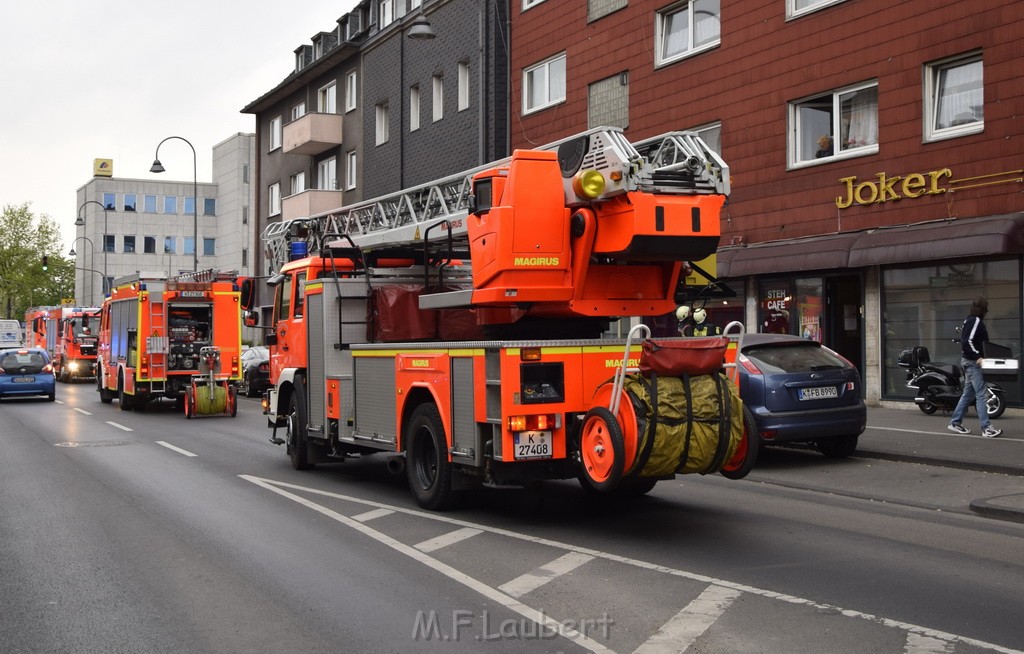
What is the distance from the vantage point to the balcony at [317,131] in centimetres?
3903

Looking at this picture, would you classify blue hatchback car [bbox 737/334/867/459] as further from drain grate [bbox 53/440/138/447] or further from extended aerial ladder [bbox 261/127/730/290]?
drain grate [bbox 53/440/138/447]

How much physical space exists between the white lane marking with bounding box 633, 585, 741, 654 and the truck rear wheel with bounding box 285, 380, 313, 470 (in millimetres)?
6961

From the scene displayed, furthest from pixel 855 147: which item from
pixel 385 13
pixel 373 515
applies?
pixel 385 13

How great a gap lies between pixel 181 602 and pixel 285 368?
21.9ft

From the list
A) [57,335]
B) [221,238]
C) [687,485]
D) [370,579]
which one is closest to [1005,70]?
[687,485]

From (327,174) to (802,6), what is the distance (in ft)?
80.4

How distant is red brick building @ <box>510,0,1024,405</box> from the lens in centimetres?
1673

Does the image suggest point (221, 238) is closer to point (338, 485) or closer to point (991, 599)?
point (338, 485)

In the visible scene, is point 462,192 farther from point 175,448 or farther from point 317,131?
point 317,131

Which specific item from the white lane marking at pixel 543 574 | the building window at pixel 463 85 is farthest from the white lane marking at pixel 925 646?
the building window at pixel 463 85

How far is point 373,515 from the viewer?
9320 mm

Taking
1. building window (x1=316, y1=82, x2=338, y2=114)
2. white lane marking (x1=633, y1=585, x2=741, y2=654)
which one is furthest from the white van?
white lane marking (x1=633, y1=585, x2=741, y2=654)

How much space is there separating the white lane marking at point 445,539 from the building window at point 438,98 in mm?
25576

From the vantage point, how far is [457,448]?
8820mm
